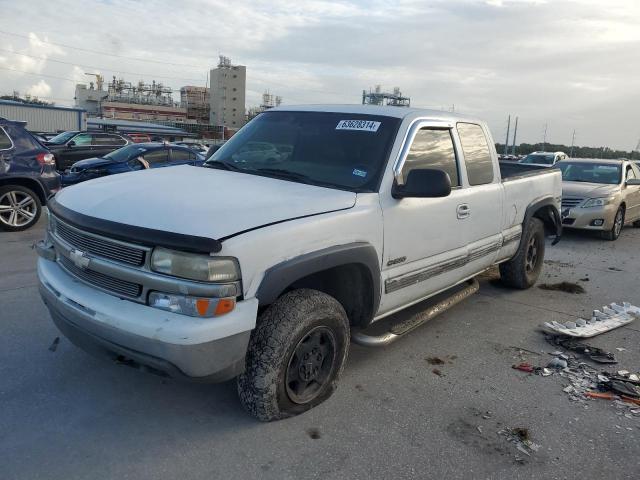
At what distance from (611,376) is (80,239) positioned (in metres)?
3.85

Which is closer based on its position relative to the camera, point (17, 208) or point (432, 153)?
point (432, 153)

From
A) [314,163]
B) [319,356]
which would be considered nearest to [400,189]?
[314,163]

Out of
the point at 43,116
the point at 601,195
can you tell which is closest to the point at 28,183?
the point at 601,195

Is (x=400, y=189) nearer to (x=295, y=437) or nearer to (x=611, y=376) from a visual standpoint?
(x=295, y=437)

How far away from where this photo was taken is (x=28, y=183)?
329 inches

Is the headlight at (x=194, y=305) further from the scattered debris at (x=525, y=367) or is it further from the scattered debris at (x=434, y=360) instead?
the scattered debris at (x=525, y=367)

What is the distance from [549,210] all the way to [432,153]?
287cm

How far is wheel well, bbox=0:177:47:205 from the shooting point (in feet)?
26.6

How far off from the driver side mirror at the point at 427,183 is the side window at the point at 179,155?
389 inches

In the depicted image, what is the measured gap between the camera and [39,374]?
11.7 ft

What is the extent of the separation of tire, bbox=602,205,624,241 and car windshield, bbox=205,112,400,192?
810cm

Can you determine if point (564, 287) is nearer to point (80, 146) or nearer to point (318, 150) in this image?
point (318, 150)

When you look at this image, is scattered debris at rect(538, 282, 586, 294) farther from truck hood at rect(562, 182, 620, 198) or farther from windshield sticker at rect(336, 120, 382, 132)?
truck hood at rect(562, 182, 620, 198)

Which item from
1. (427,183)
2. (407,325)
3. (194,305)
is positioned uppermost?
(427,183)
